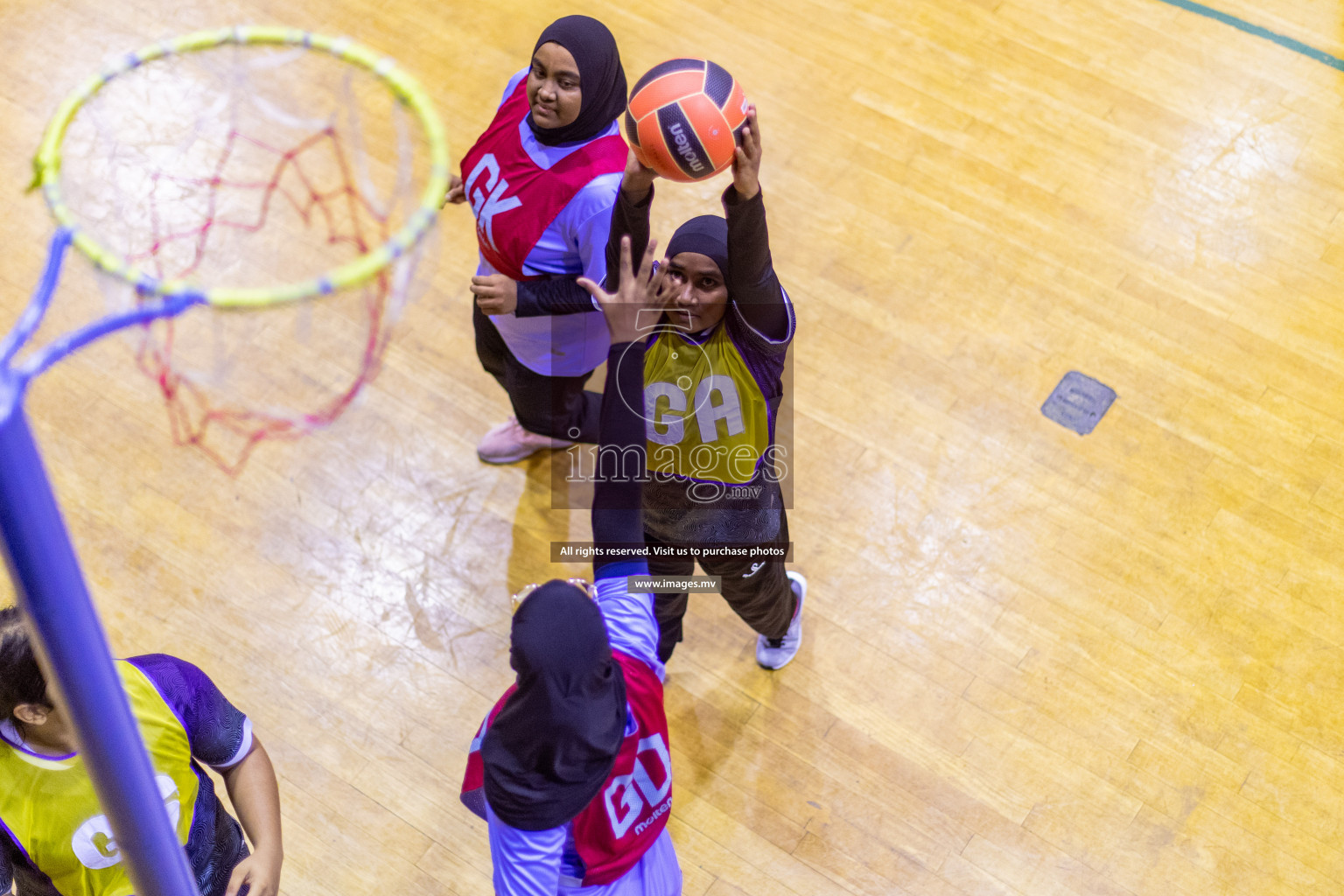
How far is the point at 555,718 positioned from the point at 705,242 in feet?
3.46

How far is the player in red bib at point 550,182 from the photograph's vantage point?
250cm

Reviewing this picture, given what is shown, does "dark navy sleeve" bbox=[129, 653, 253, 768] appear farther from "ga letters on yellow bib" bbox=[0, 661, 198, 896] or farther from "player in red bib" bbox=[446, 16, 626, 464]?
"player in red bib" bbox=[446, 16, 626, 464]

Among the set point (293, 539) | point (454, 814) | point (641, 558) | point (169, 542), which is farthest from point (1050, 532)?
point (169, 542)

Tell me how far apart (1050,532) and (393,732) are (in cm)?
202

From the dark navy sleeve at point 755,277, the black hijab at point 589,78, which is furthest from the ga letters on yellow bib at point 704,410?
the black hijab at point 589,78

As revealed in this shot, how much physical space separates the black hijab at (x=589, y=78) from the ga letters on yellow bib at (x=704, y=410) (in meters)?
0.56

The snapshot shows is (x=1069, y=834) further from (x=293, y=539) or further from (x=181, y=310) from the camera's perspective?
(x=181, y=310)

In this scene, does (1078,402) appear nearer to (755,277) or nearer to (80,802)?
(755,277)

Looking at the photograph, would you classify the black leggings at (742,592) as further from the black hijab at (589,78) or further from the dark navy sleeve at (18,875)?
the dark navy sleeve at (18,875)

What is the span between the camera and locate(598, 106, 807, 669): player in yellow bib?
2.21 metres

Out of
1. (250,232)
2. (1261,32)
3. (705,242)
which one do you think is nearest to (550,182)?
(705,242)

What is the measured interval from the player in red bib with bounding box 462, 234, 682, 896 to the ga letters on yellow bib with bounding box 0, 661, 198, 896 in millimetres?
527

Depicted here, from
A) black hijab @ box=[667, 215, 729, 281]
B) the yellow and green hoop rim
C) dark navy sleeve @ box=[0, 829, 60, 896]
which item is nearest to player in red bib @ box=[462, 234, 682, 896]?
black hijab @ box=[667, 215, 729, 281]

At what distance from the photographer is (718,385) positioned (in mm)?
2414
